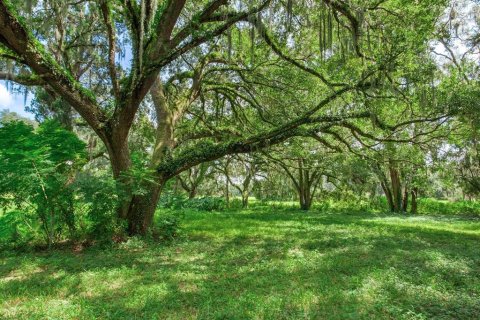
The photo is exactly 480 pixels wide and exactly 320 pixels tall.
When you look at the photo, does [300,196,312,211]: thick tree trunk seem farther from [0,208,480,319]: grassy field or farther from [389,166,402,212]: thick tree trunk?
[0,208,480,319]: grassy field

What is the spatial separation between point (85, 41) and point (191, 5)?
3162 mm

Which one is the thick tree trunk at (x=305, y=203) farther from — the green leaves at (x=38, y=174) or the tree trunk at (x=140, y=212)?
the green leaves at (x=38, y=174)

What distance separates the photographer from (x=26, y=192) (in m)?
6.07

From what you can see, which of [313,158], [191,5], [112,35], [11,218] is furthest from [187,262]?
[313,158]

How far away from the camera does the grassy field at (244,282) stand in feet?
11.5

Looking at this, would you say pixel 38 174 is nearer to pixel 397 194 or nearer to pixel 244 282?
pixel 244 282

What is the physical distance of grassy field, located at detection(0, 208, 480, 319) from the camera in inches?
139

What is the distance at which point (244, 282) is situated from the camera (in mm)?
4531

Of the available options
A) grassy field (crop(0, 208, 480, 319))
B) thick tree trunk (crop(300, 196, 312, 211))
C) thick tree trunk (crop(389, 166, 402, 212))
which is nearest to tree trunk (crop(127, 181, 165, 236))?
grassy field (crop(0, 208, 480, 319))

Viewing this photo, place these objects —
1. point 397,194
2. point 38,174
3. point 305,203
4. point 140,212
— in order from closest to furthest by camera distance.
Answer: point 38,174 < point 140,212 < point 305,203 < point 397,194

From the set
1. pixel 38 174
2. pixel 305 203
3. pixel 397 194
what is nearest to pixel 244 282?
pixel 38 174

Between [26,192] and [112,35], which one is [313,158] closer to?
[112,35]

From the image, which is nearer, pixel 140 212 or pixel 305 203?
pixel 140 212

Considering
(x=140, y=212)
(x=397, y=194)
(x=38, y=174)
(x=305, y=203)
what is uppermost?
(x=397, y=194)
